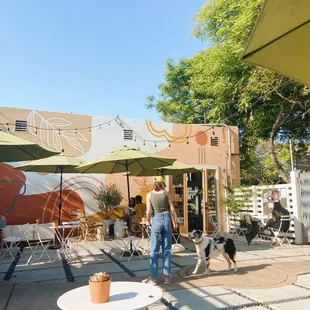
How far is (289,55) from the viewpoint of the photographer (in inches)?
70.7

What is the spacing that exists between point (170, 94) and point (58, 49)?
1082cm

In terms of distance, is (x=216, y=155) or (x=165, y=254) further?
(x=216, y=155)

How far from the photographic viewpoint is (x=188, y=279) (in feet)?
15.1

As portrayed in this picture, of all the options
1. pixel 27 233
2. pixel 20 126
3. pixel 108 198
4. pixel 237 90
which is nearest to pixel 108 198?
pixel 108 198

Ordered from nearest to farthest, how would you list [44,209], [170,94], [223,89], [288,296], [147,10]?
[288,296] → [44,209] → [147,10] → [223,89] → [170,94]

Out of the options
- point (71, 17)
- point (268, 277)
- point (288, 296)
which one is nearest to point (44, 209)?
point (71, 17)

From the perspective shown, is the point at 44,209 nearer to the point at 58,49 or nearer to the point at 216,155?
the point at 58,49

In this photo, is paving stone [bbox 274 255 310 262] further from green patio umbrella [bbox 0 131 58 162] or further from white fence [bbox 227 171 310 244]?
green patio umbrella [bbox 0 131 58 162]

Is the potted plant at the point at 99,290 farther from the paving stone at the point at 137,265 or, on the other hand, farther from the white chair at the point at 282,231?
the white chair at the point at 282,231

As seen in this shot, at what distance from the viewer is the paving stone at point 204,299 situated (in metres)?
3.50

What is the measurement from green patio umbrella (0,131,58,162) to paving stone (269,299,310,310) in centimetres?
377

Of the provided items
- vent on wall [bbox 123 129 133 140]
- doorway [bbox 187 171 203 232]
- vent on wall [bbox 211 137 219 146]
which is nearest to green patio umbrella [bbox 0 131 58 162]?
vent on wall [bbox 123 129 133 140]

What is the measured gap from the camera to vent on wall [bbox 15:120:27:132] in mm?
→ 8805

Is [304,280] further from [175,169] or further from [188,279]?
[175,169]
